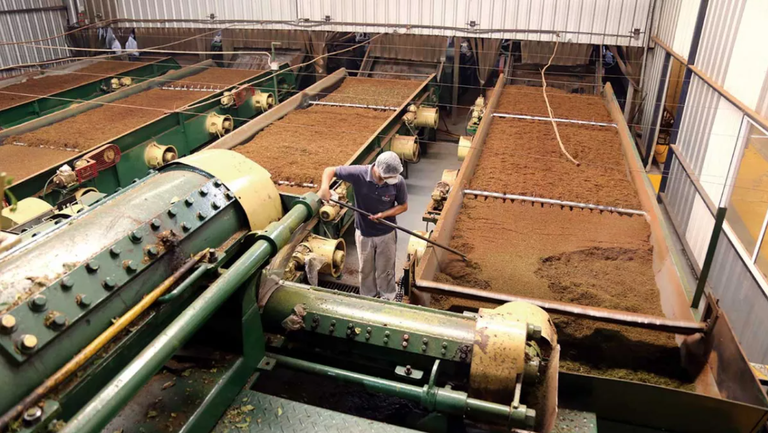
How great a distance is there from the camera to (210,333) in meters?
2.51

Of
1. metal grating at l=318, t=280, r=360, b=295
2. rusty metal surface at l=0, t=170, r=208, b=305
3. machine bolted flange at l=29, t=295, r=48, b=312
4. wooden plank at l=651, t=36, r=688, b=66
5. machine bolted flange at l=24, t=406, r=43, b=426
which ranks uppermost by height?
wooden plank at l=651, t=36, r=688, b=66

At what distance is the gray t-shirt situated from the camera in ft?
13.2

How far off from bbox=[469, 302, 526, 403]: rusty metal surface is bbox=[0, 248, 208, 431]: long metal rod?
4.31ft

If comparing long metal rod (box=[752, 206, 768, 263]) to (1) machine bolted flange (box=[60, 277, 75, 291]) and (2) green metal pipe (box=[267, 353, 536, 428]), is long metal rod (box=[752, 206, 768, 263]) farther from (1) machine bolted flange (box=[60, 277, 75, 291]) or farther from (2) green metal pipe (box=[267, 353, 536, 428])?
(1) machine bolted flange (box=[60, 277, 75, 291])

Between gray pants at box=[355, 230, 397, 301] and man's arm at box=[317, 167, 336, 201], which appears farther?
gray pants at box=[355, 230, 397, 301]

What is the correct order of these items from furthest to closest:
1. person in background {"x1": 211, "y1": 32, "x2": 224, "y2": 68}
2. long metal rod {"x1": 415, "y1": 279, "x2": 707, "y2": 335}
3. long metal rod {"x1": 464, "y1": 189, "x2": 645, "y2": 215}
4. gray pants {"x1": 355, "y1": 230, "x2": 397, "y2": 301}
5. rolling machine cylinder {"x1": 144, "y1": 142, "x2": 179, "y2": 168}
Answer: person in background {"x1": 211, "y1": 32, "x2": 224, "y2": 68}, rolling machine cylinder {"x1": 144, "y1": 142, "x2": 179, "y2": 168}, gray pants {"x1": 355, "y1": 230, "x2": 397, "y2": 301}, long metal rod {"x1": 464, "y1": 189, "x2": 645, "y2": 215}, long metal rod {"x1": 415, "y1": 279, "x2": 707, "y2": 335}

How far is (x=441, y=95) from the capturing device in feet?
31.2

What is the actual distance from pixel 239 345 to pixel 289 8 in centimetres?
786

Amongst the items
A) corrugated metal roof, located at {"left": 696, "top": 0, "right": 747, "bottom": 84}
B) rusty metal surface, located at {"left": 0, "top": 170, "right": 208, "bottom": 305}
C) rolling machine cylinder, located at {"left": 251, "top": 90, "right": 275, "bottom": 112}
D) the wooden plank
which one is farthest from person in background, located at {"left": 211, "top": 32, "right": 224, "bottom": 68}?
rusty metal surface, located at {"left": 0, "top": 170, "right": 208, "bottom": 305}

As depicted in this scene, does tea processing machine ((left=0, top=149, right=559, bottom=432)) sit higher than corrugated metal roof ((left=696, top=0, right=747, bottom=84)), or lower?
lower

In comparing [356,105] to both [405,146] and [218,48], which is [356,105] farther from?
[218,48]

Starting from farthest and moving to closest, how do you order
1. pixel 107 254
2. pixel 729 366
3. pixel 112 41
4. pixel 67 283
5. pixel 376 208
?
1. pixel 112 41
2. pixel 376 208
3. pixel 729 366
4. pixel 107 254
5. pixel 67 283

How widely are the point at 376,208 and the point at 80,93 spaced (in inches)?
243

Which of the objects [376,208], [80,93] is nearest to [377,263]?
[376,208]
